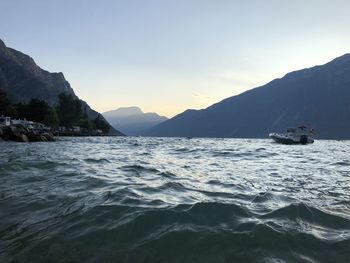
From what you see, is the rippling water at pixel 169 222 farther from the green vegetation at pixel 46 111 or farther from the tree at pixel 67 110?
the tree at pixel 67 110

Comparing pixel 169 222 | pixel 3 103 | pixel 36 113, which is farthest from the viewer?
pixel 36 113

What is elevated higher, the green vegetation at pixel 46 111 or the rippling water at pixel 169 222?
the green vegetation at pixel 46 111

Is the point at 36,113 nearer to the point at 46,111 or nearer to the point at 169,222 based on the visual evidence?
the point at 46,111

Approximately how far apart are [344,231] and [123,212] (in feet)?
16.1

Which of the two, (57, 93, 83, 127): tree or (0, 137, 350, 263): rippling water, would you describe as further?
(57, 93, 83, 127): tree

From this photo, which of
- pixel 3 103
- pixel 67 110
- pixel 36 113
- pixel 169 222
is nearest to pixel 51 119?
pixel 36 113

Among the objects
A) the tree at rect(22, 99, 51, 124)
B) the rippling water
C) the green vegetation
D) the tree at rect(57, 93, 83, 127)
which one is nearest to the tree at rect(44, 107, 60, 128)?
the green vegetation

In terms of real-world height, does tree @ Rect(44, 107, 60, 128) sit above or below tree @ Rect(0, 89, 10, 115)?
below

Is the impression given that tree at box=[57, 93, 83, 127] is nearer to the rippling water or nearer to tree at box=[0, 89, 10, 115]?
tree at box=[0, 89, 10, 115]

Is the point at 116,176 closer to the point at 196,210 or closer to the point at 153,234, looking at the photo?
the point at 196,210

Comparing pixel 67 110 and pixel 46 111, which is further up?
pixel 67 110

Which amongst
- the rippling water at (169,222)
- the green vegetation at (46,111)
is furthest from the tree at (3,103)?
the rippling water at (169,222)

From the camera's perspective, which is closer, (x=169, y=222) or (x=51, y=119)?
(x=169, y=222)

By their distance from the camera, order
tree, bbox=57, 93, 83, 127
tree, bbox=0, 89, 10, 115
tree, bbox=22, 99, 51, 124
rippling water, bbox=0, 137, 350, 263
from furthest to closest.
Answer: tree, bbox=57, 93, 83, 127 < tree, bbox=22, 99, 51, 124 < tree, bbox=0, 89, 10, 115 < rippling water, bbox=0, 137, 350, 263
